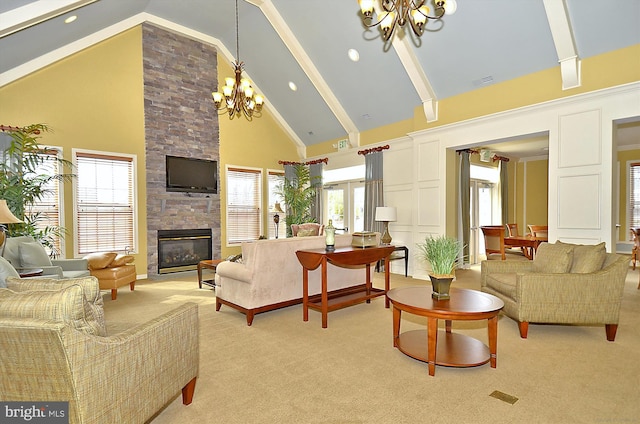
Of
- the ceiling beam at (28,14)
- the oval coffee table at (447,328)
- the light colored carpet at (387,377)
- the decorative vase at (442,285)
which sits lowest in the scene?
the light colored carpet at (387,377)

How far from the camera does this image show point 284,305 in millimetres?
3789

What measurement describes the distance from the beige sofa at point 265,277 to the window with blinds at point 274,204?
4.00 metres

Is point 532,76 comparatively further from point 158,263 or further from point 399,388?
point 158,263

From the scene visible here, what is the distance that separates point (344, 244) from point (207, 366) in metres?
2.11

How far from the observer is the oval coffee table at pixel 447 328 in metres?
2.36

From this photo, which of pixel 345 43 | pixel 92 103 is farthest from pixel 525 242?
pixel 92 103

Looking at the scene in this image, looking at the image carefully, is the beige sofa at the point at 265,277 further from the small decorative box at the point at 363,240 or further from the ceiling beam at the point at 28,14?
the ceiling beam at the point at 28,14

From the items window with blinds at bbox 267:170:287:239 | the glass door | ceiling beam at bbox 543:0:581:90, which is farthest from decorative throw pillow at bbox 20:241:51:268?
the glass door

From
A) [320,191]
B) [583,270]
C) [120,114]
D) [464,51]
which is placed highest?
[464,51]

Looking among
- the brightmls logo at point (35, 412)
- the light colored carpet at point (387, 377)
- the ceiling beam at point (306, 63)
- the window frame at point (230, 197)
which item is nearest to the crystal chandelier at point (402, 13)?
the light colored carpet at point (387, 377)

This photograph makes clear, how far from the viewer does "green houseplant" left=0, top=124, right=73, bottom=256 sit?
4328 mm

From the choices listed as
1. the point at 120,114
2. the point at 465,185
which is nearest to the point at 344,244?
the point at 465,185

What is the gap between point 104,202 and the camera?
5.75 metres

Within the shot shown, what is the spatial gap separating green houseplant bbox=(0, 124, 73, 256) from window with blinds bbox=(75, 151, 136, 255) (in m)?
0.29
